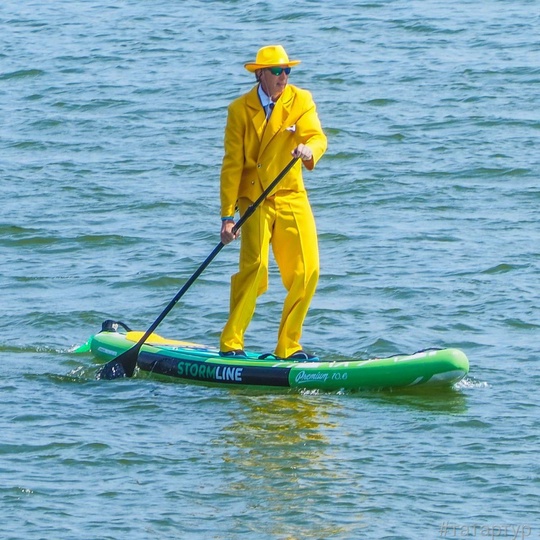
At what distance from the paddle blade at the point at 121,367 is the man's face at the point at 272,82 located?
2030 millimetres

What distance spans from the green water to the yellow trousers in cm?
57

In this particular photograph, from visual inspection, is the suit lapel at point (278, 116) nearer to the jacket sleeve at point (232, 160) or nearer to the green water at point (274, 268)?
the jacket sleeve at point (232, 160)

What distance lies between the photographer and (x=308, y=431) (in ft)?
26.7

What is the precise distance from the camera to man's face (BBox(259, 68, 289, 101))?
27.9ft

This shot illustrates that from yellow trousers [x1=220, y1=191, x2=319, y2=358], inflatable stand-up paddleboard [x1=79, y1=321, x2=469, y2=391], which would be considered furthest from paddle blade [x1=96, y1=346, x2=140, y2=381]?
yellow trousers [x1=220, y1=191, x2=319, y2=358]

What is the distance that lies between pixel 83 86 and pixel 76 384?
427 inches

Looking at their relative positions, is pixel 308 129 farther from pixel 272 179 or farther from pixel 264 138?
pixel 272 179

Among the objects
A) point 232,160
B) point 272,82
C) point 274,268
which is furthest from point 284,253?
point 274,268

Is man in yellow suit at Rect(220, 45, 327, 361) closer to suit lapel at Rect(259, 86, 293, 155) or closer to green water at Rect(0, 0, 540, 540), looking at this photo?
suit lapel at Rect(259, 86, 293, 155)

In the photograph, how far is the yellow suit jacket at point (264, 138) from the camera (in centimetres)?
864

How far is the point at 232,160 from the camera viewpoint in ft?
28.7

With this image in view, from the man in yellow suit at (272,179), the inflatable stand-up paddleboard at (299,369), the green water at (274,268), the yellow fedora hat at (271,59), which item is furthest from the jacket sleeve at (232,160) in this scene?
the green water at (274,268)

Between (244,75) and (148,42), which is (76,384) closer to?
(244,75)

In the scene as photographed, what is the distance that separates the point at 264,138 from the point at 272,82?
351mm
